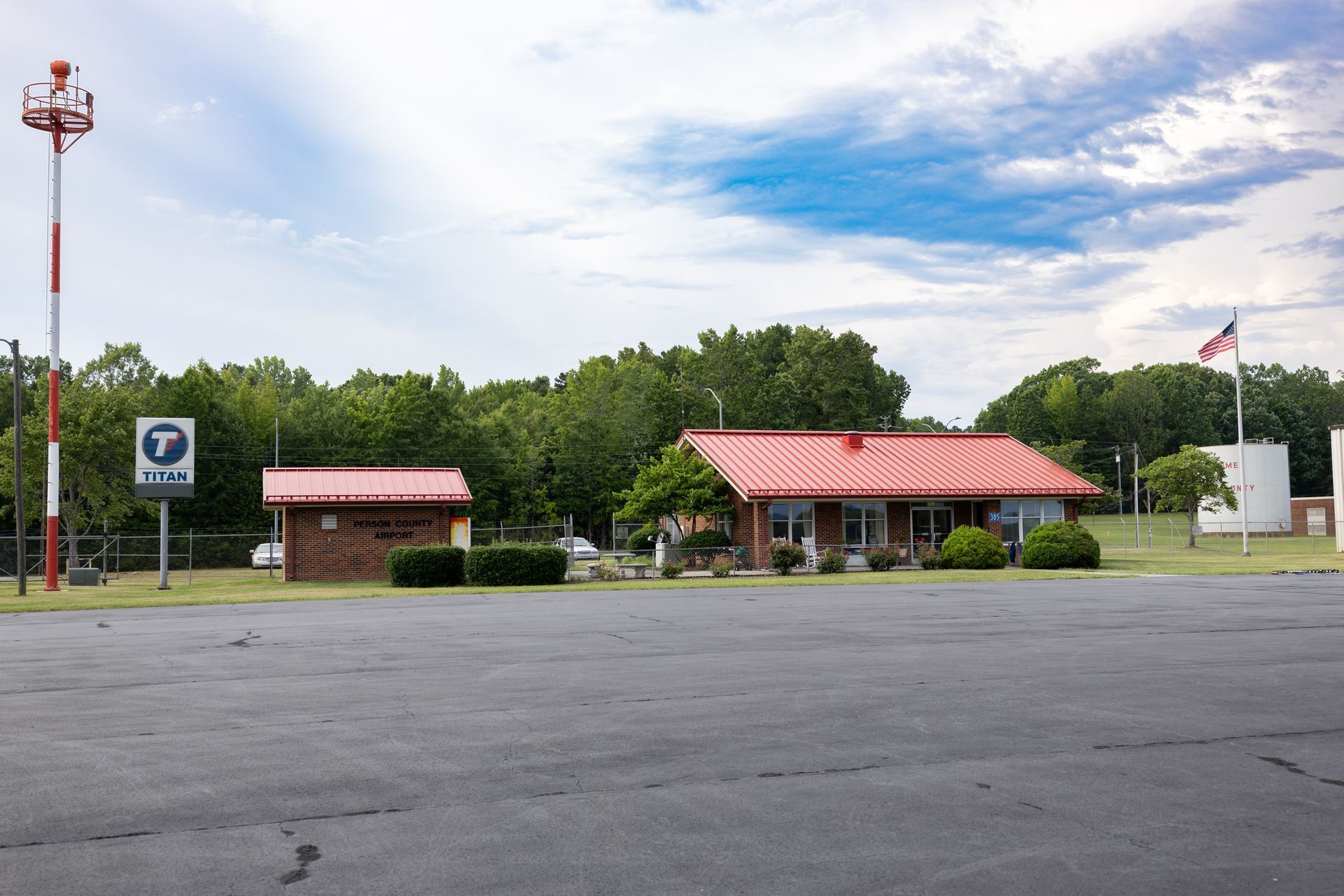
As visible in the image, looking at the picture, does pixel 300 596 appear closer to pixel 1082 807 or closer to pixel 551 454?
pixel 1082 807

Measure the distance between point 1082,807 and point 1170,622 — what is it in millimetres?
12492

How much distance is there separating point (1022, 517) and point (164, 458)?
33014mm

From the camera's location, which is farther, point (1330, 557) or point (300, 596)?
point (1330, 557)

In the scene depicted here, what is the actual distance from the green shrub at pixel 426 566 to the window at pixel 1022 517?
2347cm

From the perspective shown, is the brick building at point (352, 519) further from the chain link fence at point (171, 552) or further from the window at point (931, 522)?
the window at point (931, 522)

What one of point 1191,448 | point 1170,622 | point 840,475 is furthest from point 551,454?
point 1170,622

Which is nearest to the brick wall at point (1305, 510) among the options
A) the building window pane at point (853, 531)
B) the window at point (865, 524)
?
the window at point (865, 524)

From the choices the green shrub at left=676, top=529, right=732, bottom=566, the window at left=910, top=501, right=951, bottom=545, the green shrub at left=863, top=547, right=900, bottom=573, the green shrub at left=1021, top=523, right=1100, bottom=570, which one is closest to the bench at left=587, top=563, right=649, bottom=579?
the green shrub at left=676, top=529, right=732, bottom=566

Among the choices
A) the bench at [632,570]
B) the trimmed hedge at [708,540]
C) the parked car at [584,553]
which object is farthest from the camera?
the parked car at [584,553]

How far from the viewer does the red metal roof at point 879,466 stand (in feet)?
137

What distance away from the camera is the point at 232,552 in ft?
181

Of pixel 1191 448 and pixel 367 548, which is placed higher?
pixel 1191 448

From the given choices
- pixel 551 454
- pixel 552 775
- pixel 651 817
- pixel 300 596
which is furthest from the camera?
pixel 551 454

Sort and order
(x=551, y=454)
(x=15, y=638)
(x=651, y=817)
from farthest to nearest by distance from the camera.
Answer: (x=551, y=454)
(x=15, y=638)
(x=651, y=817)
